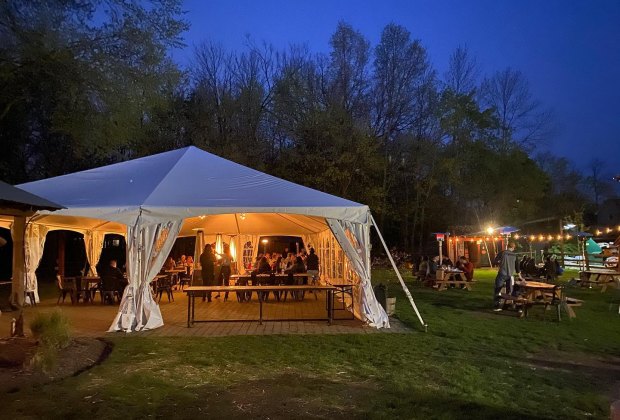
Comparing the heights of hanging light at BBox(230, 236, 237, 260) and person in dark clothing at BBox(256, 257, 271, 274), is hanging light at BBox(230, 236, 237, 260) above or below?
above

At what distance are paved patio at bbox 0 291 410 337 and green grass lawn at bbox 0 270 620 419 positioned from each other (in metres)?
0.65

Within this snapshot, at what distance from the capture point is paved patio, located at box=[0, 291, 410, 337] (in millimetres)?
8766

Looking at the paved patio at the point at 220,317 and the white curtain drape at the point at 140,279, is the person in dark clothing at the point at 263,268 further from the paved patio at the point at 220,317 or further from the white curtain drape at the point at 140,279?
the white curtain drape at the point at 140,279

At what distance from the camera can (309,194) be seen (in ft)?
33.8

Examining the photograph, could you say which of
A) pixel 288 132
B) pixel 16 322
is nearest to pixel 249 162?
pixel 288 132

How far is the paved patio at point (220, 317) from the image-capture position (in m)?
8.77

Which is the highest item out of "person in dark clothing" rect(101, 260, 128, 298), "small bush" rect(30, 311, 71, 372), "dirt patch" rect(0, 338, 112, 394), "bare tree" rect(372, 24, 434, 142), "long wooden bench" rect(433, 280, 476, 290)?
"bare tree" rect(372, 24, 434, 142)

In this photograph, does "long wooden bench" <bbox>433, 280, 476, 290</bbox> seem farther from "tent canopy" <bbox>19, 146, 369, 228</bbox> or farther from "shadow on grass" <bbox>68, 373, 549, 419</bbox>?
"shadow on grass" <bbox>68, 373, 549, 419</bbox>

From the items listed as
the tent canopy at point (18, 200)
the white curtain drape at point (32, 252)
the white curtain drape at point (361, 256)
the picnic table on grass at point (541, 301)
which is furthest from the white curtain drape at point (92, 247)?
the picnic table on grass at point (541, 301)

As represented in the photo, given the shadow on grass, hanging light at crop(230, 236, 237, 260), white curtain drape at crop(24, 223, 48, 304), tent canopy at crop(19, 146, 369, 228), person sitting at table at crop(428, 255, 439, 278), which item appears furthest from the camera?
hanging light at crop(230, 236, 237, 260)

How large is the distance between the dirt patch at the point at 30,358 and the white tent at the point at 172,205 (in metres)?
1.48

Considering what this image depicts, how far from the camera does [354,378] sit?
5.84m

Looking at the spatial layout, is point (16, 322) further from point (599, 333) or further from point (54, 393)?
point (599, 333)

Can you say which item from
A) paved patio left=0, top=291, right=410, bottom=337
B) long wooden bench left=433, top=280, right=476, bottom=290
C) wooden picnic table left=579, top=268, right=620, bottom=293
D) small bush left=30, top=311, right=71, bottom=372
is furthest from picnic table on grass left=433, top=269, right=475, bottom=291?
small bush left=30, top=311, right=71, bottom=372
